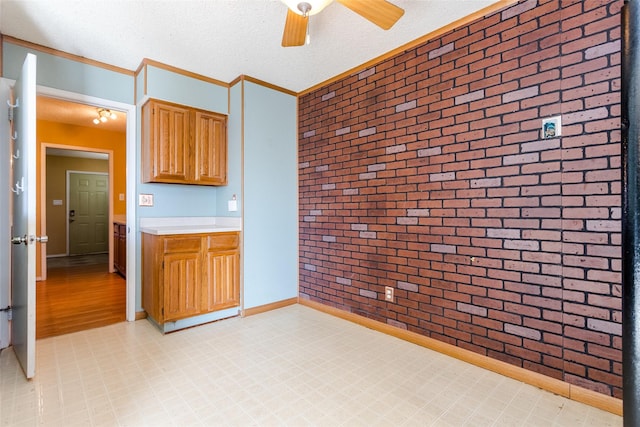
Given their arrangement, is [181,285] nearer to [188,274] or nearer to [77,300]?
[188,274]

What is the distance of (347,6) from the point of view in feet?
5.65

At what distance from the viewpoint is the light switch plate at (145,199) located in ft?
9.95

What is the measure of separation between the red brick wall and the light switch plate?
195 cm

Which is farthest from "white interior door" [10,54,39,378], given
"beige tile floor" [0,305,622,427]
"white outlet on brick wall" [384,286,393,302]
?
"white outlet on brick wall" [384,286,393,302]

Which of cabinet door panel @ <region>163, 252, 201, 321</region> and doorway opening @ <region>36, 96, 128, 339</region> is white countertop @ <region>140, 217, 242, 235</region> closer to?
cabinet door panel @ <region>163, 252, 201, 321</region>

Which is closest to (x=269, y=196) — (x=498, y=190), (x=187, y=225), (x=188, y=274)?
(x=187, y=225)

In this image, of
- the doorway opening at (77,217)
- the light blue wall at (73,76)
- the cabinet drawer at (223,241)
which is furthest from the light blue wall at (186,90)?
the cabinet drawer at (223,241)

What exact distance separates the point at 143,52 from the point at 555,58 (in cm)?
315

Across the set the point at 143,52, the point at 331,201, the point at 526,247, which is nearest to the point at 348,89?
the point at 331,201

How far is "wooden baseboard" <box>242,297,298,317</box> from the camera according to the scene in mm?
3172

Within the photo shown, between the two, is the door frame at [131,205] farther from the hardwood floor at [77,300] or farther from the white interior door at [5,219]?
the white interior door at [5,219]

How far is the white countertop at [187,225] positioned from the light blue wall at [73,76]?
123 centimetres

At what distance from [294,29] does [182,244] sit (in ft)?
6.50

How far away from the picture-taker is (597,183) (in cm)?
170
